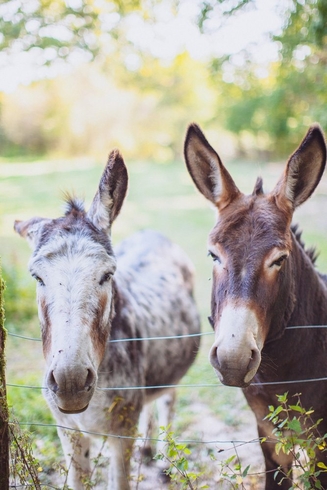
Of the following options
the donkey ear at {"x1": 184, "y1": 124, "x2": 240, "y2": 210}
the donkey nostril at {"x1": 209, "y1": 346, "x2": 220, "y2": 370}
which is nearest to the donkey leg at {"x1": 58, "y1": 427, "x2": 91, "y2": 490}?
the donkey nostril at {"x1": 209, "y1": 346, "x2": 220, "y2": 370}

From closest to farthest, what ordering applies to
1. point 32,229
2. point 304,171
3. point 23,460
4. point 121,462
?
point 23,460
point 304,171
point 32,229
point 121,462

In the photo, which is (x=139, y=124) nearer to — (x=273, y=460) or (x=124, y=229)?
(x=124, y=229)

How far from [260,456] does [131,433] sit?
1603 mm

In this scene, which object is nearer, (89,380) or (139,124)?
(89,380)

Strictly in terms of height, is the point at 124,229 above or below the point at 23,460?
below

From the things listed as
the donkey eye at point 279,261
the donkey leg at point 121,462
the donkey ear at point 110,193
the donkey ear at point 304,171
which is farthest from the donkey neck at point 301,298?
the donkey leg at point 121,462

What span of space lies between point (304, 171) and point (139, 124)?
3740 centimetres

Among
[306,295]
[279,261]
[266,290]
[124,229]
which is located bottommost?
[124,229]

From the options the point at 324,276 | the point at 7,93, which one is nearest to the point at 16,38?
the point at 324,276

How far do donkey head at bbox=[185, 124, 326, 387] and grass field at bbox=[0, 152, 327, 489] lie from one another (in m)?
0.33

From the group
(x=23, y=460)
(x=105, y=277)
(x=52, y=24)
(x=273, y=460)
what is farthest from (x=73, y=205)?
(x=52, y=24)

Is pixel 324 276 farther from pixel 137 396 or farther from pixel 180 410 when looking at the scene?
pixel 180 410

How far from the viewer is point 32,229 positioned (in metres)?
2.90

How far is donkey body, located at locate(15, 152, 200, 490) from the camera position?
2.24 m
